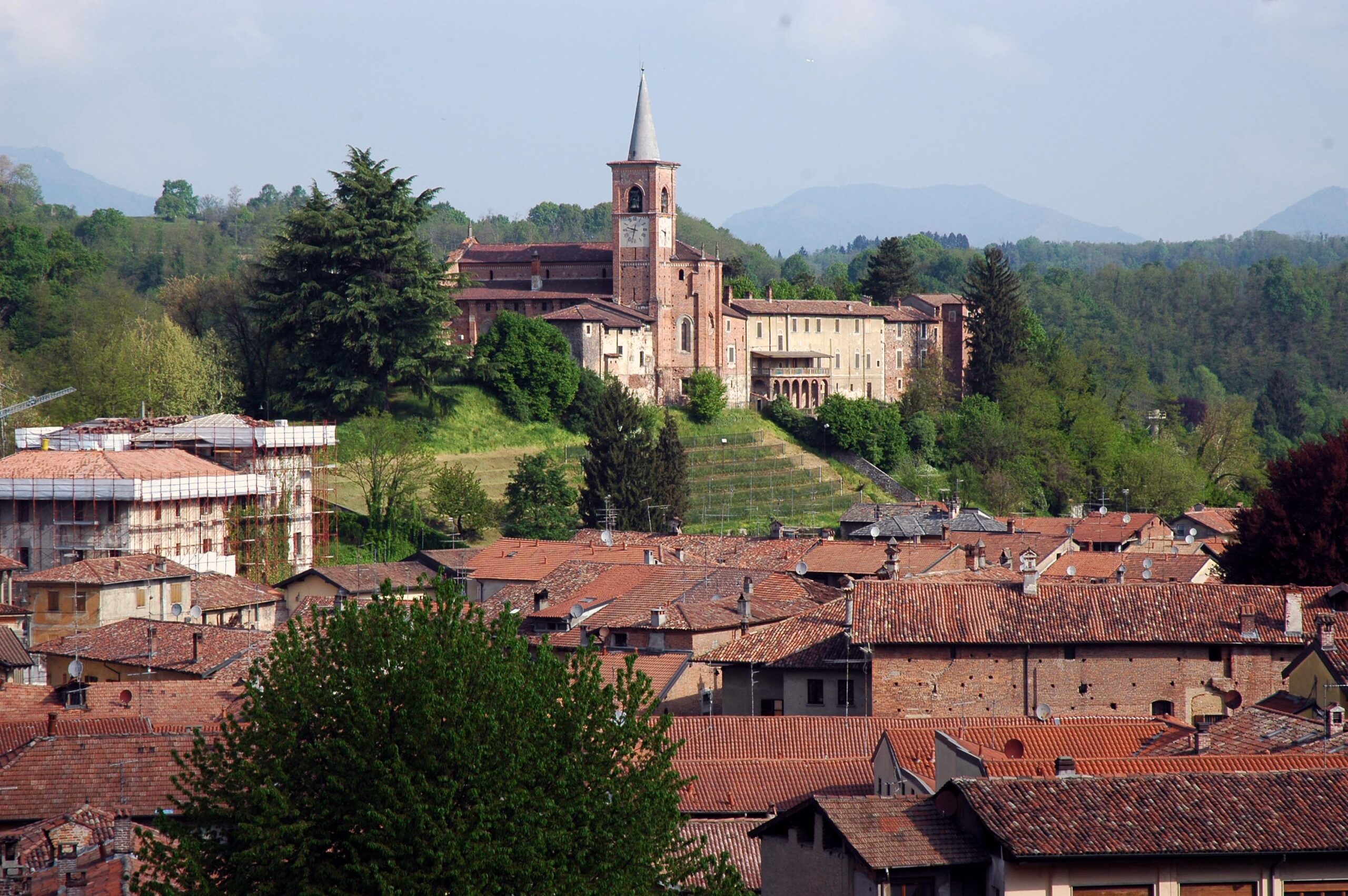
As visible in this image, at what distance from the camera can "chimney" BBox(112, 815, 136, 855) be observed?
20.8m

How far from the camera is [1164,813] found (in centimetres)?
1602

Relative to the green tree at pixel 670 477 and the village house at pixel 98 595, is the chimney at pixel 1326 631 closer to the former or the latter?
the village house at pixel 98 595

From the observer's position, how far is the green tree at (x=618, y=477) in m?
62.3

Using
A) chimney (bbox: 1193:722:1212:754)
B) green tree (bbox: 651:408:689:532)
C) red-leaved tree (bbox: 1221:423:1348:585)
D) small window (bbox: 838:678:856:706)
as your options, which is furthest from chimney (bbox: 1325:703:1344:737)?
green tree (bbox: 651:408:689:532)

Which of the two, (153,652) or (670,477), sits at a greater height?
(670,477)

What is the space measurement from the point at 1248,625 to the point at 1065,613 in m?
2.68

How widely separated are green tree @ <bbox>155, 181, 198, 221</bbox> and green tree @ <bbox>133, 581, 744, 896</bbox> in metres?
153

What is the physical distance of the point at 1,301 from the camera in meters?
88.5

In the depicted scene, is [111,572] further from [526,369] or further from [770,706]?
[526,369]

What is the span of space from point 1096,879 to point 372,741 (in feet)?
20.5

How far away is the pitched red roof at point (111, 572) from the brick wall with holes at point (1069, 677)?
72.2 ft

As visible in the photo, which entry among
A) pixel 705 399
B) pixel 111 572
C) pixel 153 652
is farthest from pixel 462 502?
pixel 153 652

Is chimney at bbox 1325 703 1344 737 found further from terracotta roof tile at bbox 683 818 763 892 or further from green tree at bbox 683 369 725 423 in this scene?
green tree at bbox 683 369 725 423

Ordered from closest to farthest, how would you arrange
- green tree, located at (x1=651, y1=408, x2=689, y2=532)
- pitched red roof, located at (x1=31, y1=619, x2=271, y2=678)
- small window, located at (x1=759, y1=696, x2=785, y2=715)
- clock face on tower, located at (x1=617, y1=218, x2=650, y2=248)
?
small window, located at (x1=759, y1=696, x2=785, y2=715) < pitched red roof, located at (x1=31, y1=619, x2=271, y2=678) < green tree, located at (x1=651, y1=408, x2=689, y2=532) < clock face on tower, located at (x1=617, y1=218, x2=650, y2=248)
